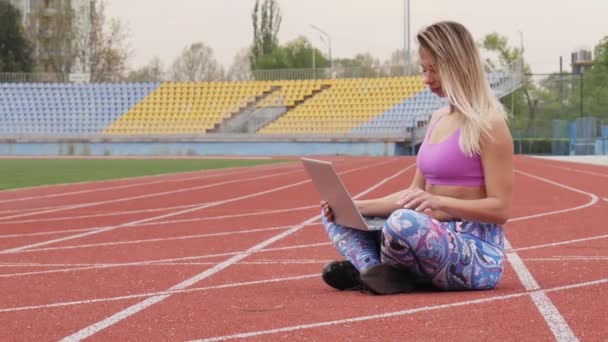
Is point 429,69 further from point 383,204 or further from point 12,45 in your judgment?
point 12,45

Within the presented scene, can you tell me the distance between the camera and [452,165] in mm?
5262

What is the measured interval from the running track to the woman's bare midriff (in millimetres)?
393

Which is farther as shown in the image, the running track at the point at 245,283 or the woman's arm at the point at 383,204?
the woman's arm at the point at 383,204

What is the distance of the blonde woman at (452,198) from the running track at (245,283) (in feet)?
0.46

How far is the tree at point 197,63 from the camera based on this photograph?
3573 inches

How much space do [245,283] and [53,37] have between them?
73601mm

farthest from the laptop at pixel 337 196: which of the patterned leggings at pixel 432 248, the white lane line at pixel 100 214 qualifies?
the white lane line at pixel 100 214

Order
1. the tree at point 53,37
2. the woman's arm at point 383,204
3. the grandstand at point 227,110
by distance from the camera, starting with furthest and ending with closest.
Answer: the tree at point 53,37, the grandstand at point 227,110, the woman's arm at point 383,204

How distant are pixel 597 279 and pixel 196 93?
4907 cm

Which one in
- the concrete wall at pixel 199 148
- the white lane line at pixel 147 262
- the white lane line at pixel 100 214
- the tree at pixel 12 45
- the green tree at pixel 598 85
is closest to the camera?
the white lane line at pixel 147 262

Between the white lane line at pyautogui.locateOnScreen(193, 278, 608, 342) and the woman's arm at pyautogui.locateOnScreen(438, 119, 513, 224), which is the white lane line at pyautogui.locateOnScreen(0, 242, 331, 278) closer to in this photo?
the woman's arm at pyautogui.locateOnScreen(438, 119, 513, 224)

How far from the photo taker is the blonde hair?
5.06 metres

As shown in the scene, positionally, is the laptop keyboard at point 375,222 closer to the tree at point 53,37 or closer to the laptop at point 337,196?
the laptop at point 337,196

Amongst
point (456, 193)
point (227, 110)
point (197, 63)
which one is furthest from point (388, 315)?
point (197, 63)
